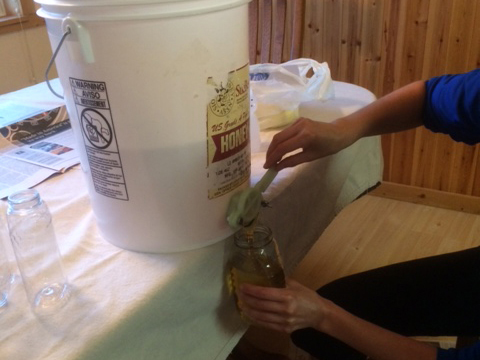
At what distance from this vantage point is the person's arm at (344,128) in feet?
2.54

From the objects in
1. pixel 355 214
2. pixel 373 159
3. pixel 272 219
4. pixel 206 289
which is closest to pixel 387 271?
pixel 373 159

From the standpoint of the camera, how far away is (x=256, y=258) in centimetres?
63

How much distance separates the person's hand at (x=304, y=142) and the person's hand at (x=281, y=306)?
0.20 meters

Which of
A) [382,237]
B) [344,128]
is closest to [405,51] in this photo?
[382,237]

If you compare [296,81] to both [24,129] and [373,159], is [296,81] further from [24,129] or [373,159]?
[24,129]

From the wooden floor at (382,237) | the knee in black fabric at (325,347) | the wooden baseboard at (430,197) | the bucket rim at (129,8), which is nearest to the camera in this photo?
the bucket rim at (129,8)

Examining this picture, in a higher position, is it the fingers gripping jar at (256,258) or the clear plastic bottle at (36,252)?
the clear plastic bottle at (36,252)

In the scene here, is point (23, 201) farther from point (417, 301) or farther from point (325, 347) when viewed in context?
point (417, 301)

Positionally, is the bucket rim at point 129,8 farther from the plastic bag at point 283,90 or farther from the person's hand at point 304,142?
the plastic bag at point 283,90

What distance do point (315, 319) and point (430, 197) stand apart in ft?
4.91

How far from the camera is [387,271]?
3.22 ft

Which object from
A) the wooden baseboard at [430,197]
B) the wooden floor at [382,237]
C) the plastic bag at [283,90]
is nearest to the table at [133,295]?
the plastic bag at [283,90]

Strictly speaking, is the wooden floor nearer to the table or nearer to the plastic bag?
the plastic bag

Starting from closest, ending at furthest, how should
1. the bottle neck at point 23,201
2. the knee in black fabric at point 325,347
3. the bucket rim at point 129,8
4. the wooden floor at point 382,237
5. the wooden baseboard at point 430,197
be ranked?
the bucket rim at point 129,8
the bottle neck at point 23,201
the knee in black fabric at point 325,347
the wooden floor at point 382,237
the wooden baseboard at point 430,197
